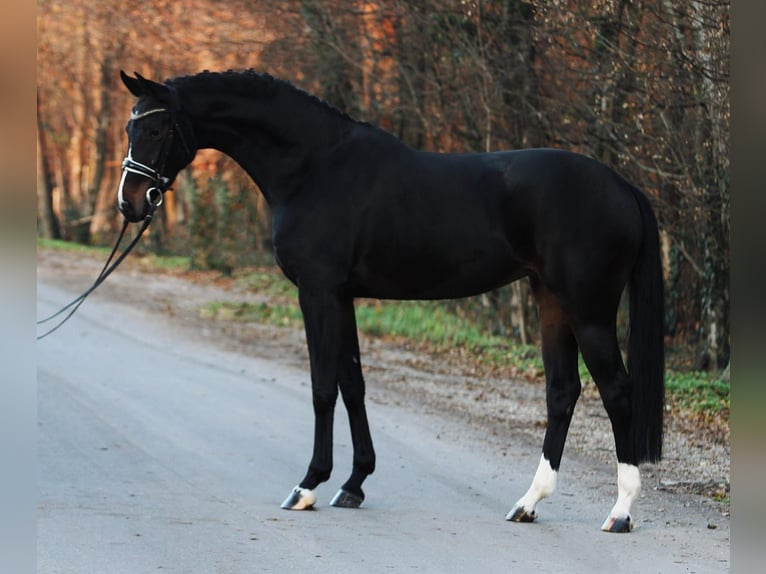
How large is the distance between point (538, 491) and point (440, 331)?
8.63 meters

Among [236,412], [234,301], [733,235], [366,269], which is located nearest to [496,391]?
[236,412]

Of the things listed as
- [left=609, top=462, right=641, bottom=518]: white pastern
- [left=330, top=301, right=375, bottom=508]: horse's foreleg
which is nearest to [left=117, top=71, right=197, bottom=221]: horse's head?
[left=330, top=301, right=375, bottom=508]: horse's foreleg

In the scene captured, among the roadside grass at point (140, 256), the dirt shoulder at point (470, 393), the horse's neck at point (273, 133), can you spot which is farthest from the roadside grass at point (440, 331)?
the horse's neck at point (273, 133)

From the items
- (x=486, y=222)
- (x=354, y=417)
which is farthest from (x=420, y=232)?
(x=354, y=417)

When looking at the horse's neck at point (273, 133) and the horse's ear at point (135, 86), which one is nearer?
the horse's ear at point (135, 86)

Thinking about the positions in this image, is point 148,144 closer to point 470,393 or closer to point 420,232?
point 420,232

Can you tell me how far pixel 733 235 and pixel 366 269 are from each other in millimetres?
4444

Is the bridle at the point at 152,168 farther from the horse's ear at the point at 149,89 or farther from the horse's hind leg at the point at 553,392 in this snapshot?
the horse's hind leg at the point at 553,392

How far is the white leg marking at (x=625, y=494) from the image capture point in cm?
576

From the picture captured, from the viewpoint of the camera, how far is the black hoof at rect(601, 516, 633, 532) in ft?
18.8

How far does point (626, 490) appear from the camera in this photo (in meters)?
5.79

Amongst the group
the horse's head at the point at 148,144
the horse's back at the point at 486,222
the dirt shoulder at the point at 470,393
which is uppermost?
the horse's head at the point at 148,144

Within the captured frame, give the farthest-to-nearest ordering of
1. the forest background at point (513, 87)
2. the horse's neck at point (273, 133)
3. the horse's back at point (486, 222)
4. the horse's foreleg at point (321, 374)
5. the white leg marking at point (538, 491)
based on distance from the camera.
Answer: the forest background at point (513, 87)
the horse's neck at point (273, 133)
the horse's foreleg at point (321, 374)
the white leg marking at point (538, 491)
the horse's back at point (486, 222)

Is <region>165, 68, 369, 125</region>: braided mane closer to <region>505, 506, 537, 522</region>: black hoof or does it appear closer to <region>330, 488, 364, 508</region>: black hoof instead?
<region>330, 488, 364, 508</region>: black hoof
